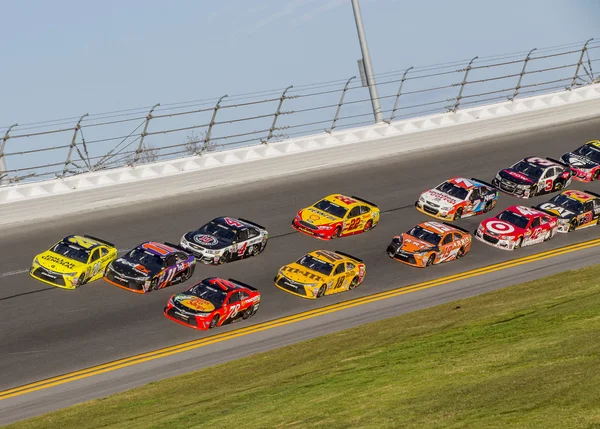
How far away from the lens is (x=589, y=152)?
148 feet

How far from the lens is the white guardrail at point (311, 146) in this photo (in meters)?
38.4

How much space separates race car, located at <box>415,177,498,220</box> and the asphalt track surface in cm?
51

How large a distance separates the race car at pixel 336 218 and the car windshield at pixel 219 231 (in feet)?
11.1

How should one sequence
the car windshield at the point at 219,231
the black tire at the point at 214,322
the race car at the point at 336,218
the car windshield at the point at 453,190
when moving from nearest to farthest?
the black tire at the point at 214,322 < the car windshield at the point at 219,231 < the race car at the point at 336,218 < the car windshield at the point at 453,190

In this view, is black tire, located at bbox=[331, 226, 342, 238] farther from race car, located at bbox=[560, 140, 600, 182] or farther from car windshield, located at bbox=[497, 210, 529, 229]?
race car, located at bbox=[560, 140, 600, 182]

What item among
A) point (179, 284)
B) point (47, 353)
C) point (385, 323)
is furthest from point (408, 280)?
point (47, 353)

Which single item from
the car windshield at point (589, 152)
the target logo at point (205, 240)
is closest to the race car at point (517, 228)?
the car windshield at point (589, 152)

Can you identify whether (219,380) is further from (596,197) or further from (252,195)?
(596,197)

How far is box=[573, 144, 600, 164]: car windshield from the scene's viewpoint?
44.8 m

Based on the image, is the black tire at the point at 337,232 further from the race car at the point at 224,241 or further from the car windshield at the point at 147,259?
the car windshield at the point at 147,259

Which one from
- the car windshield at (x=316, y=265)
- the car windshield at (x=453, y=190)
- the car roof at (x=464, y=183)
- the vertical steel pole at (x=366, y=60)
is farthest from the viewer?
the vertical steel pole at (x=366, y=60)

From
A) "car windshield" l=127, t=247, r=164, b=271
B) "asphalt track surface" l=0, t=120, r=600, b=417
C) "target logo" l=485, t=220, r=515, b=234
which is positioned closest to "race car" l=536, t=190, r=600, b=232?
"asphalt track surface" l=0, t=120, r=600, b=417

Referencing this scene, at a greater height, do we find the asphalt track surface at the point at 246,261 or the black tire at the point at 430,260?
the asphalt track surface at the point at 246,261

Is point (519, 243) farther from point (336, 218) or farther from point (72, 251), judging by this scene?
point (72, 251)
